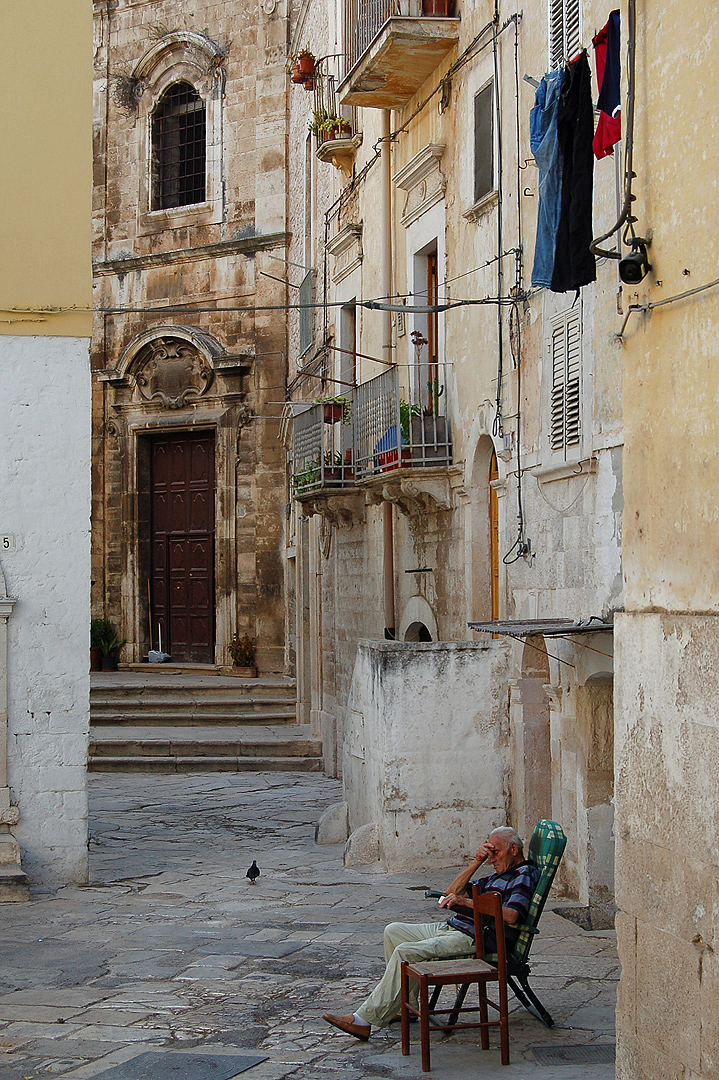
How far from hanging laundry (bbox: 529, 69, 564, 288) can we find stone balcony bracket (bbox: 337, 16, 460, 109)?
13.2 feet

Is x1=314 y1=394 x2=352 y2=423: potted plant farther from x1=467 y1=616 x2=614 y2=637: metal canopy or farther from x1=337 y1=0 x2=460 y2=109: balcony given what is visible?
x1=467 y1=616 x2=614 y2=637: metal canopy

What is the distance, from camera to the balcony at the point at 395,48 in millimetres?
12523

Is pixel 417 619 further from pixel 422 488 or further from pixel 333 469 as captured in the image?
pixel 333 469

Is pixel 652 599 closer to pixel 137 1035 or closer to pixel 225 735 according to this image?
pixel 137 1035

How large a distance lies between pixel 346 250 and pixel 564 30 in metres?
7.74

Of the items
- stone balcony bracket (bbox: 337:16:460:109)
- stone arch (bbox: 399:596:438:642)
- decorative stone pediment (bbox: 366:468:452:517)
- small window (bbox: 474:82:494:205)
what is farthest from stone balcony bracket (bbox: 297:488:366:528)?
small window (bbox: 474:82:494:205)


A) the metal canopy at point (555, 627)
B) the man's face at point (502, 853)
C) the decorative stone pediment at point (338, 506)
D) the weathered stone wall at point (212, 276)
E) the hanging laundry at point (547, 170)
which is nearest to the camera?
the man's face at point (502, 853)

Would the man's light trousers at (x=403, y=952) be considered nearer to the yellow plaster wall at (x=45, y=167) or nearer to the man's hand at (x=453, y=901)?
the man's hand at (x=453, y=901)

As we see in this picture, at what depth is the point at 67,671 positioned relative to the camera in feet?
34.0

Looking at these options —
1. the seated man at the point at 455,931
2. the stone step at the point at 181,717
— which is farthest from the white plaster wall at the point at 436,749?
the stone step at the point at 181,717

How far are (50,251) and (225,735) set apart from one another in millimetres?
9143

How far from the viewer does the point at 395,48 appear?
1272 cm

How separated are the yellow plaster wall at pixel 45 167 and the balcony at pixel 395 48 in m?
3.24

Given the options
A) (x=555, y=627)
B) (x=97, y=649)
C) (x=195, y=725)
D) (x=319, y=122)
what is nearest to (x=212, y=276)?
(x=319, y=122)
